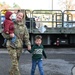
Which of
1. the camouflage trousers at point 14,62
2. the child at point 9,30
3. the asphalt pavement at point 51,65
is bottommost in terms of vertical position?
the asphalt pavement at point 51,65

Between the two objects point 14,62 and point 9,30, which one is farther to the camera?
point 14,62

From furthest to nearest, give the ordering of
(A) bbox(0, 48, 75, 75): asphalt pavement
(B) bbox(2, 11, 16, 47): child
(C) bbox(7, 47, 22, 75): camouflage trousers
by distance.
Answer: (A) bbox(0, 48, 75, 75): asphalt pavement < (C) bbox(7, 47, 22, 75): camouflage trousers < (B) bbox(2, 11, 16, 47): child

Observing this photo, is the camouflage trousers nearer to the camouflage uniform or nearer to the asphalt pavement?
the camouflage uniform

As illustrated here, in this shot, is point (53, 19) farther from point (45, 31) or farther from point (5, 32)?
point (5, 32)

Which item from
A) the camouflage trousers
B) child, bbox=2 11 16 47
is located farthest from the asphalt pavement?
child, bbox=2 11 16 47

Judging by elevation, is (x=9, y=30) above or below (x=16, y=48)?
above

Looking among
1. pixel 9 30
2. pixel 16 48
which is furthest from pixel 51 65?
pixel 9 30

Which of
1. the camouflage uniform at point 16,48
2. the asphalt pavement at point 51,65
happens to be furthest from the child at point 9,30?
the asphalt pavement at point 51,65

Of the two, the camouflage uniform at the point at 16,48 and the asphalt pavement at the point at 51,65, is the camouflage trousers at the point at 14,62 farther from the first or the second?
the asphalt pavement at the point at 51,65

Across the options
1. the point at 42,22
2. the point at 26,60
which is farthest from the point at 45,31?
the point at 26,60

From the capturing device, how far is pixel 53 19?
1781 centimetres

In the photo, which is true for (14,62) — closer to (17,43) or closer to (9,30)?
(17,43)

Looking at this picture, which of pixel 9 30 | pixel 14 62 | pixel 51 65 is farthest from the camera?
pixel 51 65

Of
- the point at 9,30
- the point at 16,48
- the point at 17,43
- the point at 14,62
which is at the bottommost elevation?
the point at 14,62
